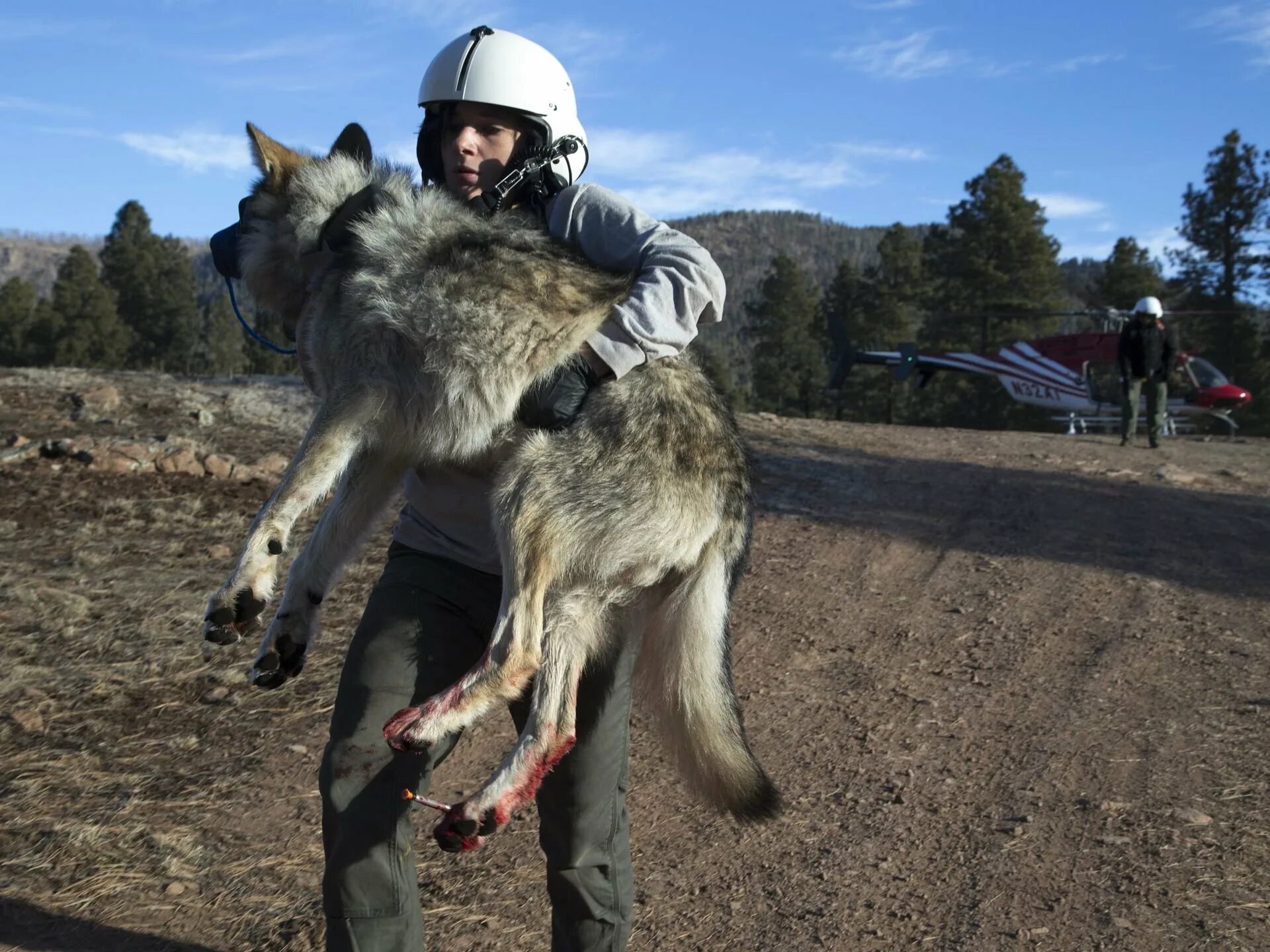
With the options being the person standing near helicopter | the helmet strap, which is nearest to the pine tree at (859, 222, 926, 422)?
the person standing near helicopter

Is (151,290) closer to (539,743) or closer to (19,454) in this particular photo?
(19,454)

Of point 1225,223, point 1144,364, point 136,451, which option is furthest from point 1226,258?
point 136,451

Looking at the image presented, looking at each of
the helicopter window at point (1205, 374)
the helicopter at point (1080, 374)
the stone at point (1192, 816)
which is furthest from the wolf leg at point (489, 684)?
the helicopter window at point (1205, 374)

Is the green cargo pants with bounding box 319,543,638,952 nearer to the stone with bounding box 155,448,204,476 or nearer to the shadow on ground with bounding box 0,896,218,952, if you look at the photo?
the shadow on ground with bounding box 0,896,218,952

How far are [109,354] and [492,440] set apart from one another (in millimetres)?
40116

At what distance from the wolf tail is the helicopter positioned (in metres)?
24.3

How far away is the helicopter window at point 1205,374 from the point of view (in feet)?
85.1

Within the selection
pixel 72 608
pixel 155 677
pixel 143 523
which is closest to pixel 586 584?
pixel 155 677

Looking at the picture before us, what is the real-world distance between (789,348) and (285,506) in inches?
1875

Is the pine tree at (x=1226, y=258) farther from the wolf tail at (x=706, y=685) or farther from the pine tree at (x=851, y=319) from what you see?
the wolf tail at (x=706, y=685)

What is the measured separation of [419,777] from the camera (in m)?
3.01

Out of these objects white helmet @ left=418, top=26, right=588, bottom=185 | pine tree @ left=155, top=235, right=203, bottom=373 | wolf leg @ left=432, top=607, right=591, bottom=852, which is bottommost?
Answer: wolf leg @ left=432, top=607, right=591, bottom=852

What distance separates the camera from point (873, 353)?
31281 mm

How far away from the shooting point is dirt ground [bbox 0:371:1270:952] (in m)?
3.88
